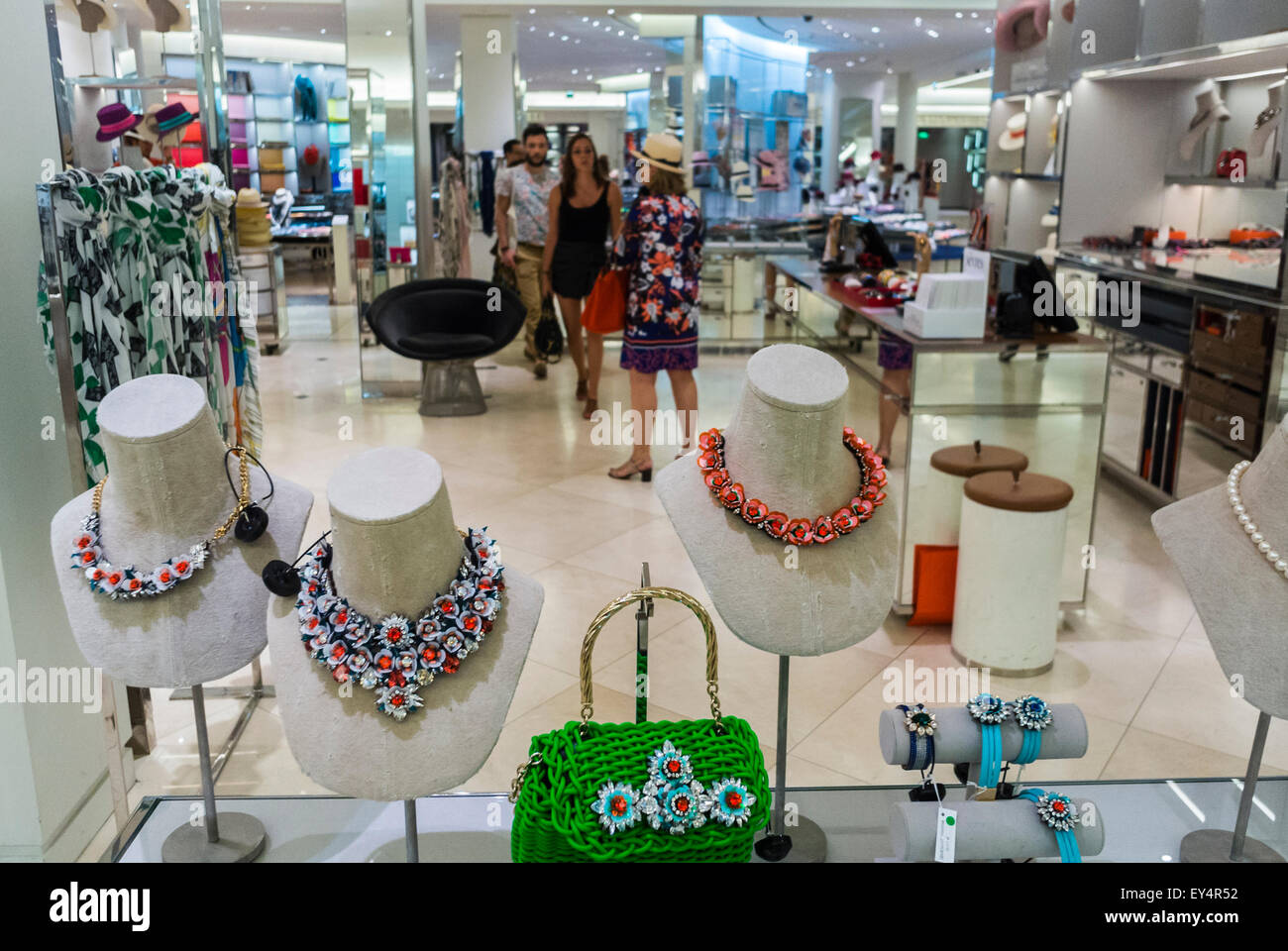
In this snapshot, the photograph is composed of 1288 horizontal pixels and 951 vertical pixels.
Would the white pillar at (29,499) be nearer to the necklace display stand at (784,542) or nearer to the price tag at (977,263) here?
the necklace display stand at (784,542)

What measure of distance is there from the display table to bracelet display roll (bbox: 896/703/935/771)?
2035 millimetres

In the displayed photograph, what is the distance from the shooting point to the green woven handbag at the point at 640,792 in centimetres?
137

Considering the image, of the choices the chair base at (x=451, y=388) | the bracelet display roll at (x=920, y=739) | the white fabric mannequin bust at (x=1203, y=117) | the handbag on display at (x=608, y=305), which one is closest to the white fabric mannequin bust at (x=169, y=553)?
the bracelet display roll at (x=920, y=739)

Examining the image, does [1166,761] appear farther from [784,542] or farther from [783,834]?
[784,542]

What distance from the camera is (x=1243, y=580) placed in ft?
5.93

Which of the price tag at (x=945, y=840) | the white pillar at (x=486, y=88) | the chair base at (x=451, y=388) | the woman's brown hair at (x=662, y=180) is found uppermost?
the white pillar at (x=486, y=88)

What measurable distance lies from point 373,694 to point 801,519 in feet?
2.31

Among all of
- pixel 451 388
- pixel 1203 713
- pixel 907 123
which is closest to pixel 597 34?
pixel 451 388

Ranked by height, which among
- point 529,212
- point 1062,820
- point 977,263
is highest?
point 529,212

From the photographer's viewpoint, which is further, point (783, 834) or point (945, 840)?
point (783, 834)

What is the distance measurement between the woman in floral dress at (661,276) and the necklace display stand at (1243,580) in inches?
129

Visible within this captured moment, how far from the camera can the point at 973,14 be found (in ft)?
30.2

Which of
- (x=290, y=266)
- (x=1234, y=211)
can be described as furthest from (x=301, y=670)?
(x=290, y=266)
